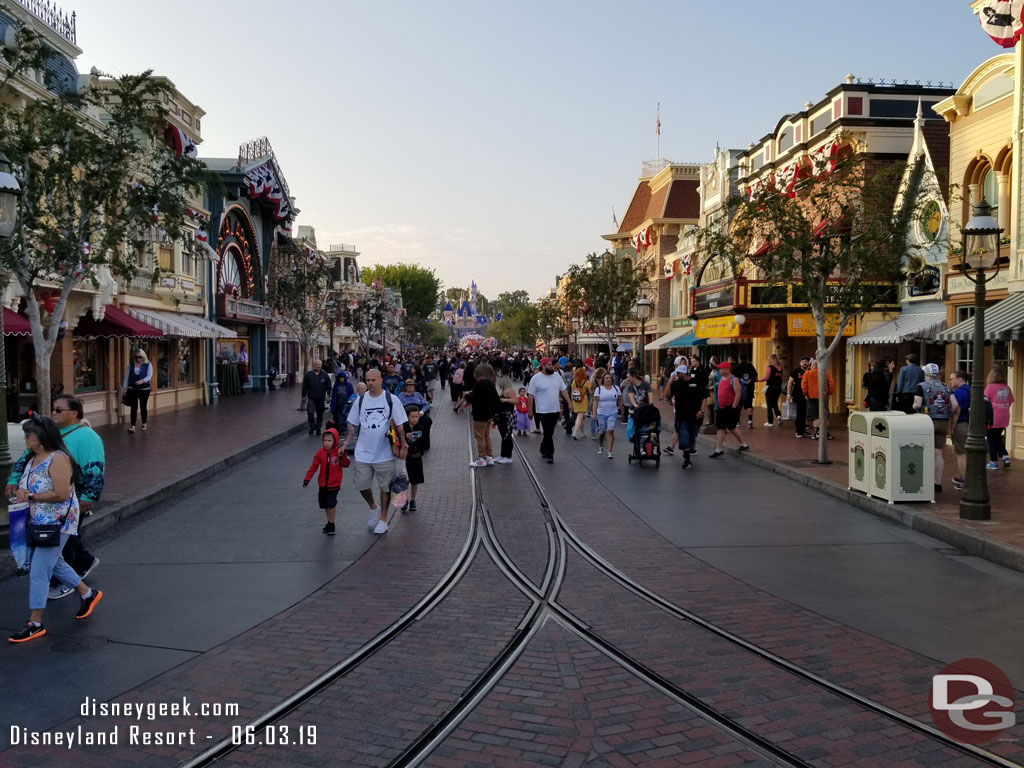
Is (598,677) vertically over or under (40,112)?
under

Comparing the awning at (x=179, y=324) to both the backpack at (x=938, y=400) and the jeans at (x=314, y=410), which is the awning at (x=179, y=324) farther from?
the backpack at (x=938, y=400)

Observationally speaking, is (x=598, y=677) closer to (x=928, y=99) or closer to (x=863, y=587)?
(x=863, y=587)

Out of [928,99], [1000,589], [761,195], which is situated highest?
[928,99]

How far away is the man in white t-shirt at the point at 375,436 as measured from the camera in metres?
9.05

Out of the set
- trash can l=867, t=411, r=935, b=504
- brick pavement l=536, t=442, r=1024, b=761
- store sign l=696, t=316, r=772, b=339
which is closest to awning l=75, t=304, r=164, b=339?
brick pavement l=536, t=442, r=1024, b=761

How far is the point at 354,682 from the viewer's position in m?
4.98

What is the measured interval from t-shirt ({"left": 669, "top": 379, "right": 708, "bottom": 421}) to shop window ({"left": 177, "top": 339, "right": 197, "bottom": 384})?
19.0 metres

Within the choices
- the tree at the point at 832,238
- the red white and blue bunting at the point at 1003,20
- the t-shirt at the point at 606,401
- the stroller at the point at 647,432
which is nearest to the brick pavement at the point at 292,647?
the stroller at the point at 647,432

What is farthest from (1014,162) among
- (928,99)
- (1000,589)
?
(1000,589)

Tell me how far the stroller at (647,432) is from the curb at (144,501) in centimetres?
678

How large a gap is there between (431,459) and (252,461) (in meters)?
3.13

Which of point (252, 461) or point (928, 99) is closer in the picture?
point (252, 461)

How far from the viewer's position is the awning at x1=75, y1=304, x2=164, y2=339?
20.7 meters

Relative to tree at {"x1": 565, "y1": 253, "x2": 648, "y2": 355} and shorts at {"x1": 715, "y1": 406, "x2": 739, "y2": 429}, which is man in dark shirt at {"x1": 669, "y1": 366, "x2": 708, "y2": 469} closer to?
shorts at {"x1": 715, "y1": 406, "x2": 739, "y2": 429}
